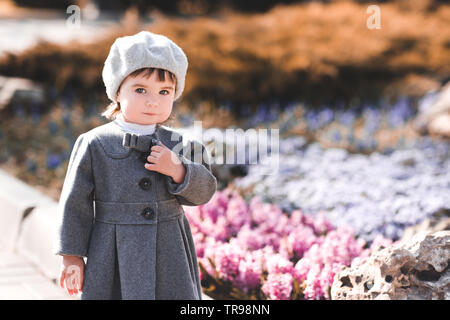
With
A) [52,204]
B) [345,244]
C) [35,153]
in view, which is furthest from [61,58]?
[345,244]

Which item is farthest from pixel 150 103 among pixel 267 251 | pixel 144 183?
pixel 267 251

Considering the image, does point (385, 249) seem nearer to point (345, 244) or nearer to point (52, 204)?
point (345, 244)

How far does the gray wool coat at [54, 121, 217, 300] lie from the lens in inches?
86.7

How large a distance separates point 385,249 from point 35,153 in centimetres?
425

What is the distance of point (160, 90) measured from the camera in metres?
2.23

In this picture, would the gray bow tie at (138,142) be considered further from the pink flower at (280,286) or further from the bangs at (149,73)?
the pink flower at (280,286)

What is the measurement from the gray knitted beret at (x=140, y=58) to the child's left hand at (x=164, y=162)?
0.27 metres

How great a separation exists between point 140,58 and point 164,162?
0.37 metres

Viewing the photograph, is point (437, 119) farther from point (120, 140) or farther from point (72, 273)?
point (72, 273)

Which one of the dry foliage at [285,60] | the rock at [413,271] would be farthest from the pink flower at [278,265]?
the dry foliage at [285,60]

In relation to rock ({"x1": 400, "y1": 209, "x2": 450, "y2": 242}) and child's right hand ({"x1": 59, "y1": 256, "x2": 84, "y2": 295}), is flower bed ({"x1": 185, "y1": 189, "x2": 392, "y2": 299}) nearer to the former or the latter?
rock ({"x1": 400, "y1": 209, "x2": 450, "y2": 242})
